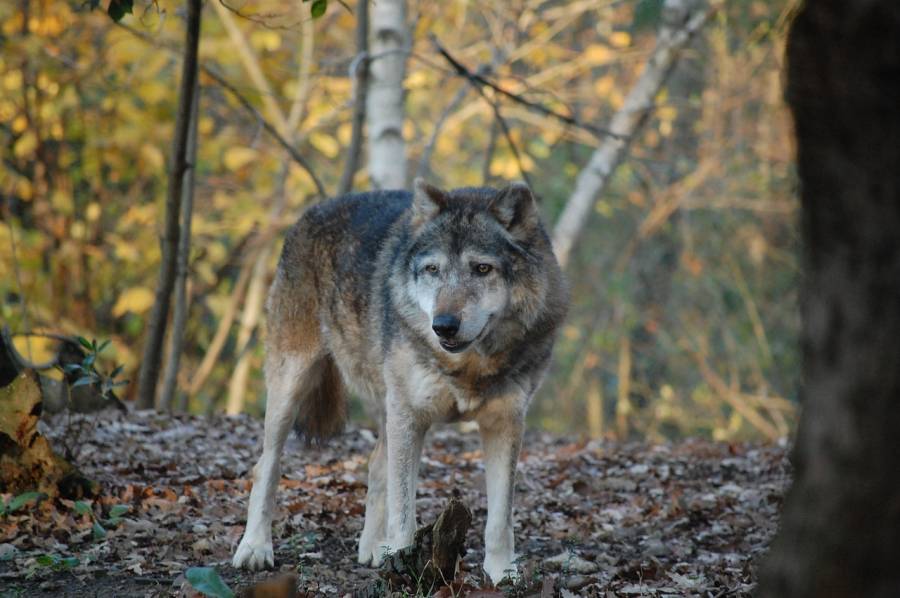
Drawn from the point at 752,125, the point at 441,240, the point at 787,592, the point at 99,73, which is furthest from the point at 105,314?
the point at 787,592

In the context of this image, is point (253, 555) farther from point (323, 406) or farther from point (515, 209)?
point (515, 209)

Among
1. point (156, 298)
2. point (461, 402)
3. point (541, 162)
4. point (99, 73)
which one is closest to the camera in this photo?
point (461, 402)

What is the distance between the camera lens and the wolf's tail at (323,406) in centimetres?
574

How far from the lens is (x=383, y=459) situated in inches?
214

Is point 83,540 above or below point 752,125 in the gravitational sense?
below

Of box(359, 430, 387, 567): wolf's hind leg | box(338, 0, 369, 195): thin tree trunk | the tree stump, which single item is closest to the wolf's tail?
box(359, 430, 387, 567): wolf's hind leg

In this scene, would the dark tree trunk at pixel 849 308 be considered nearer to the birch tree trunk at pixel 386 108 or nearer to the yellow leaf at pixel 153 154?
the birch tree trunk at pixel 386 108

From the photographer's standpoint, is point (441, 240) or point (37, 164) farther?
point (37, 164)

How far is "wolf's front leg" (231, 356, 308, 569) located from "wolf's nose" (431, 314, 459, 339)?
1.49m

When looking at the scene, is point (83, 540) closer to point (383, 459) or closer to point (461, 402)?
point (383, 459)

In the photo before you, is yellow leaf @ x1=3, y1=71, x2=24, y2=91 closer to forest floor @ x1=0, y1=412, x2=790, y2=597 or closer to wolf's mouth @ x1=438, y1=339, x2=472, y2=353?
forest floor @ x1=0, y1=412, x2=790, y2=597

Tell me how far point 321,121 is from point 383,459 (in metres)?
7.85

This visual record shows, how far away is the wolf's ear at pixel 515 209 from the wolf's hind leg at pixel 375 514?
1517 mm

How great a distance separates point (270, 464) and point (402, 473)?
3.05 feet
